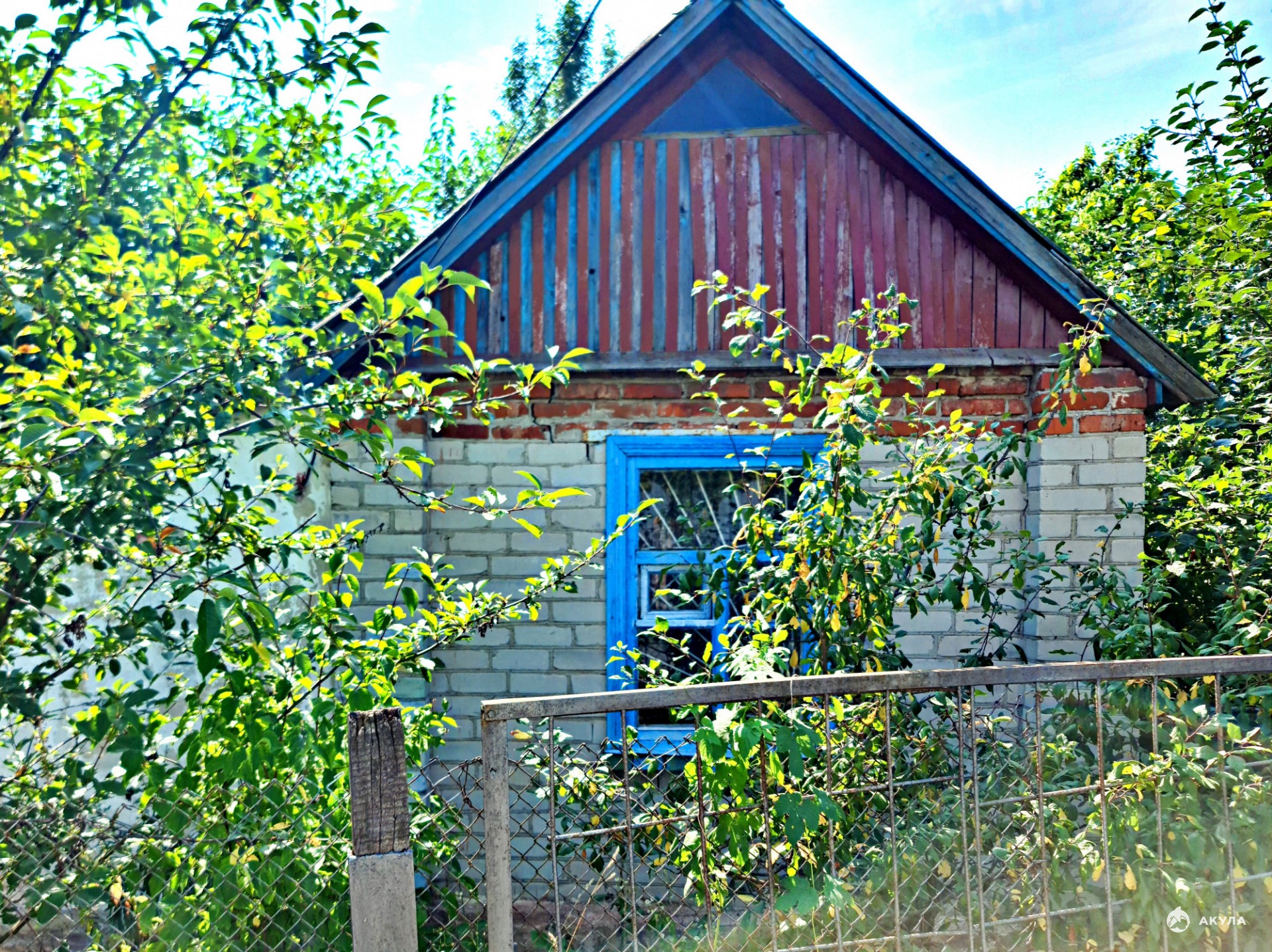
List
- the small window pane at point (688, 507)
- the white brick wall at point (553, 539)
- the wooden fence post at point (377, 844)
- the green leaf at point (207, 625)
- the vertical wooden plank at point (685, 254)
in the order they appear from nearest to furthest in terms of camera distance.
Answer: the green leaf at point (207, 625)
the wooden fence post at point (377, 844)
the white brick wall at point (553, 539)
the vertical wooden plank at point (685, 254)
the small window pane at point (688, 507)

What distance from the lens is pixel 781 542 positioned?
127 inches

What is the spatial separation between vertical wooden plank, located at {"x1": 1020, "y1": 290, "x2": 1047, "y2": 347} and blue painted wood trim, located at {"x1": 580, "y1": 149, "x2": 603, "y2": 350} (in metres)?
2.40

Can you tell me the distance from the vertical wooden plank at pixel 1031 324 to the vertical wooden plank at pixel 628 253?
2.20 metres

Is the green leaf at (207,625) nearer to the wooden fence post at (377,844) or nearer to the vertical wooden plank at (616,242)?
the wooden fence post at (377,844)

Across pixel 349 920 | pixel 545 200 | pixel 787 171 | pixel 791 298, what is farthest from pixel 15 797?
pixel 787 171

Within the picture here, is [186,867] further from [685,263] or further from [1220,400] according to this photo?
[1220,400]

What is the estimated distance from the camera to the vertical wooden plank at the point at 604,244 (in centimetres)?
481

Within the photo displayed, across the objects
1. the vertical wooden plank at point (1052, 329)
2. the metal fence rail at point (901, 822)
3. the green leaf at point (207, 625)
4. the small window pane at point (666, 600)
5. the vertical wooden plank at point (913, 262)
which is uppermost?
the vertical wooden plank at point (913, 262)

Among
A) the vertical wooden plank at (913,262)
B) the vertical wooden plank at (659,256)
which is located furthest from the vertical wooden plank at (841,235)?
the vertical wooden plank at (659,256)

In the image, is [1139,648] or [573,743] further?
[573,743]

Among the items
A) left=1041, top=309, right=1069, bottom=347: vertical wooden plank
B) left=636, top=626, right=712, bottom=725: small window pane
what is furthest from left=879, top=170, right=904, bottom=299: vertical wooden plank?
left=636, top=626, right=712, bottom=725: small window pane

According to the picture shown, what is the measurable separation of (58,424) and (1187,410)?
731 centimetres

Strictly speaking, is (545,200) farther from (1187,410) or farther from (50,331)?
(1187,410)

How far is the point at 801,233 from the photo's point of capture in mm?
4863
